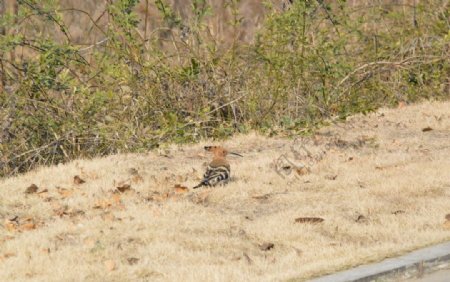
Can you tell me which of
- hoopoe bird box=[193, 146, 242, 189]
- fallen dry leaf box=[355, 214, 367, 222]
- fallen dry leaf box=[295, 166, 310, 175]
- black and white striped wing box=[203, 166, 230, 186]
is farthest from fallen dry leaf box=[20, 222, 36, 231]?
fallen dry leaf box=[295, 166, 310, 175]

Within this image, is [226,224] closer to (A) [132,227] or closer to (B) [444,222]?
(A) [132,227]

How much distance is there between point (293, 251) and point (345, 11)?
880 centimetres

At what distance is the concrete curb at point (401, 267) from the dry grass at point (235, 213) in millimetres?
161

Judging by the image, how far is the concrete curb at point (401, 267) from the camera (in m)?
7.28

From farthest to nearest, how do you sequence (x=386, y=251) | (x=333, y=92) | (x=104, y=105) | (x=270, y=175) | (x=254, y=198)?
1. (x=333, y=92)
2. (x=104, y=105)
3. (x=270, y=175)
4. (x=254, y=198)
5. (x=386, y=251)

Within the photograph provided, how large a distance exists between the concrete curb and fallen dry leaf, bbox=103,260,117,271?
172cm

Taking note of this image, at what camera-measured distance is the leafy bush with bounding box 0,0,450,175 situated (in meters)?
13.2

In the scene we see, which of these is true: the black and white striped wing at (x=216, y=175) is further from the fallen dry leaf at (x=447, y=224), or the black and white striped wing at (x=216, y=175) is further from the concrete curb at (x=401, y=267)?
the concrete curb at (x=401, y=267)

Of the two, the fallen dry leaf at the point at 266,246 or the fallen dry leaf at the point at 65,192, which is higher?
the fallen dry leaf at the point at 266,246

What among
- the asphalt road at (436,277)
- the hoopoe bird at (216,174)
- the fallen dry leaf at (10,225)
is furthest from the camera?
the hoopoe bird at (216,174)

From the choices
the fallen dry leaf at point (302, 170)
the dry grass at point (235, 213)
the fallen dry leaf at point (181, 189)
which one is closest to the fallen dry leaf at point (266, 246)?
the dry grass at point (235, 213)

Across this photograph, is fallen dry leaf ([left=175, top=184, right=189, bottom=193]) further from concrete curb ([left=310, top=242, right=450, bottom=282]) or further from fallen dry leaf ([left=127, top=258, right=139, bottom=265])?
concrete curb ([left=310, top=242, right=450, bottom=282])

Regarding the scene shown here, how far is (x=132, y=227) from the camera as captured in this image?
30.2 ft

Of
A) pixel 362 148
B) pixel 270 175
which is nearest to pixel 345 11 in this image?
pixel 362 148
